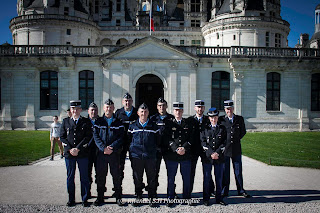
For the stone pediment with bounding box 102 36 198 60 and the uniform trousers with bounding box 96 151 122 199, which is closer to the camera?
the uniform trousers with bounding box 96 151 122 199

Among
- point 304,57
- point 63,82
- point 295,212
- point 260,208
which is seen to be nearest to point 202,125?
point 260,208

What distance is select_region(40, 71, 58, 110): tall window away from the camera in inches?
997

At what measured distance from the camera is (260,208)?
6406 mm

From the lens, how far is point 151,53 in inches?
964

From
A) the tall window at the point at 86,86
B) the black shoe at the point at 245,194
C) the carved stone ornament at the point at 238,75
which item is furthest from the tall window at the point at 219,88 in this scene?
the black shoe at the point at 245,194

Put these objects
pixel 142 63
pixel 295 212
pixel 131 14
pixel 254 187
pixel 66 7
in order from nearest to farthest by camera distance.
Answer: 1. pixel 295 212
2. pixel 254 187
3. pixel 142 63
4. pixel 66 7
5. pixel 131 14

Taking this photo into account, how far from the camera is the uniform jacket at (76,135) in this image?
6.81 meters

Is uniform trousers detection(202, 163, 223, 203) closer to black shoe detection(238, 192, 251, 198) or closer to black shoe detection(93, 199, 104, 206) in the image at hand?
black shoe detection(238, 192, 251, 198)

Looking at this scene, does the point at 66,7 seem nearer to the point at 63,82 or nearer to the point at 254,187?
the point at 63,82

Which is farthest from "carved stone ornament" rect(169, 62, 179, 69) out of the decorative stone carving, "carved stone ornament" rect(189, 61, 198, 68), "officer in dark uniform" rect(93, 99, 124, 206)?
"officer in dark uniform" rect(93, 99, 124, 206)

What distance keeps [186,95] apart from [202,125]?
17.6 m

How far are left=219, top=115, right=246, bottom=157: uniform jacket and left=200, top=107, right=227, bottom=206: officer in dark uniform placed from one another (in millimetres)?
633

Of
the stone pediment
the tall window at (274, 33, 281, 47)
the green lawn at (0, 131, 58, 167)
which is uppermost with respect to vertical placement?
the tall window at (274, 33, 281, 47)

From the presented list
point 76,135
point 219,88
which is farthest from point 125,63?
point 76,135
